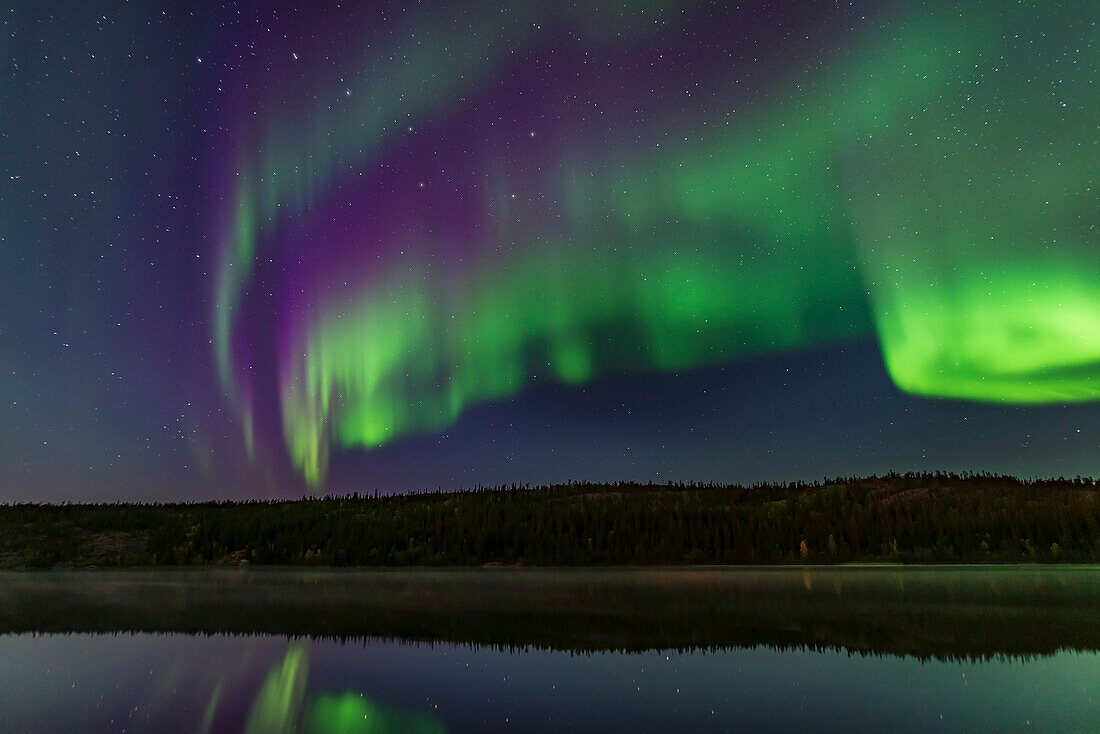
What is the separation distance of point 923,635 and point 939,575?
129 feet

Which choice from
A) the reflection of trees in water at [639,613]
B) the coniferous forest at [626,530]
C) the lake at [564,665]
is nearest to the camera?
the lake at [564,665]

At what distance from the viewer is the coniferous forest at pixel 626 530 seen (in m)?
83.4

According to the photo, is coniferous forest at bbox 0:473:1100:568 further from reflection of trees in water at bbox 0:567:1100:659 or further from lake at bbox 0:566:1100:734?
lake at bbox 0:566:1100:734

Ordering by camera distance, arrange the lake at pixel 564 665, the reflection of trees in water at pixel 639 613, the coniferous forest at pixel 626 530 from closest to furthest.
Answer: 1. the lake at pixel 564 665
2. the reflection of trees in water at pixel 639 613
3. the coniferous forest at pixel 626 530

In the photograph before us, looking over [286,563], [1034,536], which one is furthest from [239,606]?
[1034,536]

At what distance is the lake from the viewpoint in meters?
14.5

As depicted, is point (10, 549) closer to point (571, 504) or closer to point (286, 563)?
point (286, 563)

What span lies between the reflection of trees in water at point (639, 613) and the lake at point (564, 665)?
0.18m

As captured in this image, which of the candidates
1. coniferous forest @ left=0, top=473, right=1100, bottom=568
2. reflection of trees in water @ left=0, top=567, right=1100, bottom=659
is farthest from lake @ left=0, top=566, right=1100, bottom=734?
coniferous forest @ left=0, top=473, right=1100, bottom=568

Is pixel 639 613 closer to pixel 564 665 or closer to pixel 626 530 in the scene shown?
pixel 564 665

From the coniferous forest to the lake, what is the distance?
47263 mm

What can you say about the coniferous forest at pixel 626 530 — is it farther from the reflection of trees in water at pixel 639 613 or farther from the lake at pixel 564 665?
the lake at pixel 564 665

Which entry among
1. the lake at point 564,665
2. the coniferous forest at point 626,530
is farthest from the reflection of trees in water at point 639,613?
the coniferous forest at point 626,530

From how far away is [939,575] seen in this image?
194 feet
